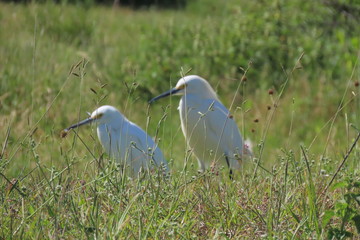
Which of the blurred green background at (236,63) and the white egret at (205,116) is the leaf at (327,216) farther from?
the blurred green background at (236,63)

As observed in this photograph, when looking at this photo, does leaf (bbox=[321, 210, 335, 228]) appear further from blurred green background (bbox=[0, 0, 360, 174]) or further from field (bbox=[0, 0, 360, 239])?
blurred green background (bbox=[0, 0, 360, 174])

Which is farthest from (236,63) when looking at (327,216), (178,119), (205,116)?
(327,216)

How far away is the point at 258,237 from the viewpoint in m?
2.79

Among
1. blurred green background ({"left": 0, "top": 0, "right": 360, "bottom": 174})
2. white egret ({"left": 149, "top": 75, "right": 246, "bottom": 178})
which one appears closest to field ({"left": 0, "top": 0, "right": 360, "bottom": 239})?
blurred green background ({"left": 0, "top": 0, "right": 360, "bottom": 174})

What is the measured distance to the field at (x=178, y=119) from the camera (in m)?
2.82

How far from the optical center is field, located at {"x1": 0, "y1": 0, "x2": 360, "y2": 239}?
282cm

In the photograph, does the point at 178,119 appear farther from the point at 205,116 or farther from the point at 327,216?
the point at 327,216

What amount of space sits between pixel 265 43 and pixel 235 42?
0.34 metres

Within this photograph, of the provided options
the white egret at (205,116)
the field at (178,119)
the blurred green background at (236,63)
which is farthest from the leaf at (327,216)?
the blurred green background at (236,63)

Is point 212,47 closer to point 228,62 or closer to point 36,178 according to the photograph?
point 228,62

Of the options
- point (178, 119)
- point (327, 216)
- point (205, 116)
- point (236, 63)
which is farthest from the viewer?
point (236, 63)

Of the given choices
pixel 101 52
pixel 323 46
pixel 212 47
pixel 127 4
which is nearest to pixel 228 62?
pixel 212 47

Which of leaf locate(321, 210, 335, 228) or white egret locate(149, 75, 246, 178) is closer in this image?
leaf locate(321, 210, 335, 228)

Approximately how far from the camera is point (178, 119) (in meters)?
8.04
